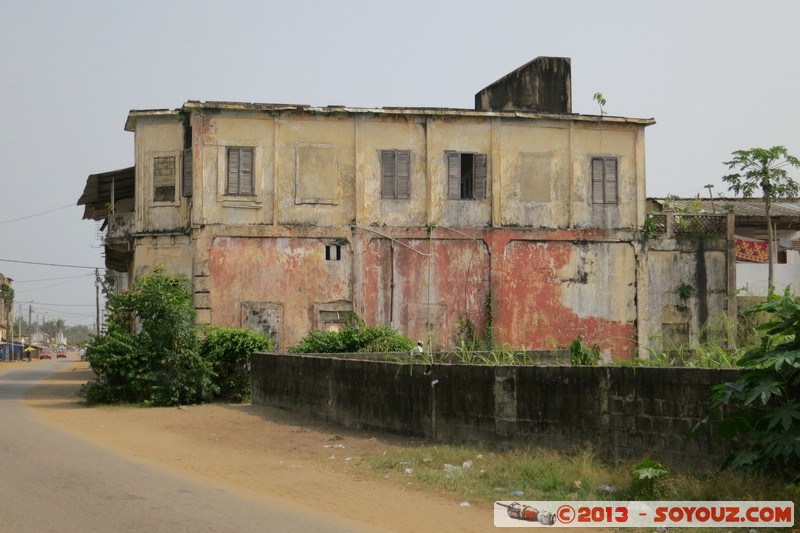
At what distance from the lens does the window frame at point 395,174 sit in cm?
2570

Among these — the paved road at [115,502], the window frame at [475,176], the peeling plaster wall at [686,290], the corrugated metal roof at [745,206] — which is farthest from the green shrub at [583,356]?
the corrugated metal roof at [745,206]

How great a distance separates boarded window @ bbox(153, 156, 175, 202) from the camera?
83.8ft

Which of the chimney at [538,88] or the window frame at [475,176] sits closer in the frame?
the window frame at [475,176]

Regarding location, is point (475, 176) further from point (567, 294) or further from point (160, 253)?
point (160, 253)

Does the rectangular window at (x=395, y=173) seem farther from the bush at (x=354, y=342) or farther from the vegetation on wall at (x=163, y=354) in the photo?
the vegetation on wall at (x=163, y=354)

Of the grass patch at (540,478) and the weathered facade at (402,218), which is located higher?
the weathered facade at (402,218)

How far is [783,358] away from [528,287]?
18.7m

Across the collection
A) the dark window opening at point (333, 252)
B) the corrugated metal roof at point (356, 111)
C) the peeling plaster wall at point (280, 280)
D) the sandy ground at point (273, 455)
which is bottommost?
the sandy ground at point (273, 455)

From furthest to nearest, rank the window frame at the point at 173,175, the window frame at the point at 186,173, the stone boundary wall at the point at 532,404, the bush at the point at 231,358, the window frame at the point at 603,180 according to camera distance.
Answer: the window frame at the point at 603,180, the window frame at the point at 173,175, the window frame at the point at 186,173, the bush at the point at 231,358, the stone boundary wall at the point at 532,404

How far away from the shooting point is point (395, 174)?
25750mm

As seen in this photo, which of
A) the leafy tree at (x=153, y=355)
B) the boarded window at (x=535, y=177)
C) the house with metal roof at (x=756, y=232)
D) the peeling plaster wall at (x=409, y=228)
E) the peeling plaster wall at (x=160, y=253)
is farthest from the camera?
the house with metal roof at (x=756, y=232)

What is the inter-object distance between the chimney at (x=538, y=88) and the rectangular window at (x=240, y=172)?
701 centimetres

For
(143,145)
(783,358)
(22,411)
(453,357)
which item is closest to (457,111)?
(143,145)

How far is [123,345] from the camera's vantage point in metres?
20.3
